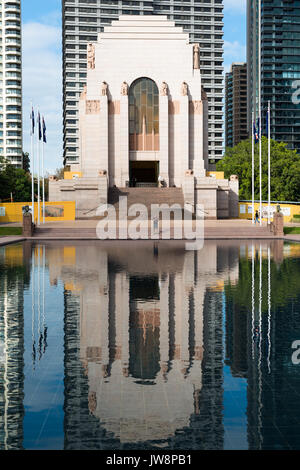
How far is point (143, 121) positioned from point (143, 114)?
2.95 ft

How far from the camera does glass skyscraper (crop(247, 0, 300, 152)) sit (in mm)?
166000

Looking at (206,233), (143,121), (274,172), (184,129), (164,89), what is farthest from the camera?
(274,172)

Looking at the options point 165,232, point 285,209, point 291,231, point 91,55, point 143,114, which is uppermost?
point 91,55

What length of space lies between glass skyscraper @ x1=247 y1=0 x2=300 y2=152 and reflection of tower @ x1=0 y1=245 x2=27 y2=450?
155m

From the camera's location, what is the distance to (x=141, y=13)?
158 meters

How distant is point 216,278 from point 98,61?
59.9 meters

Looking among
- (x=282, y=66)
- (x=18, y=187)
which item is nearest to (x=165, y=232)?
(x=18, y=187)

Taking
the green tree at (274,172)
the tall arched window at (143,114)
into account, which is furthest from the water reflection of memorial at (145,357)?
the green tree at (274,172)

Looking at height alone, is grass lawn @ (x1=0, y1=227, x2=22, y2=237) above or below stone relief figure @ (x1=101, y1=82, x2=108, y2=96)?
below

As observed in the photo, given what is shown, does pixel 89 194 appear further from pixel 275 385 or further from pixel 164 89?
pixel 275 385

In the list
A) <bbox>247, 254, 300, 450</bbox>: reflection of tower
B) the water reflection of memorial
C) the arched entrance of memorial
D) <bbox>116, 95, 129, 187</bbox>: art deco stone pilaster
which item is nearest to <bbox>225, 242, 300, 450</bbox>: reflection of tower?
<bbox>247, 254, 300, 450</bbox>: reflection of tower

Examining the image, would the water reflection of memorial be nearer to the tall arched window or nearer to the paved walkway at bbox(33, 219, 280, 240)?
the paved walkway at bbox(33, 219, 280, 240)

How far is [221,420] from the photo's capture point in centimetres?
775

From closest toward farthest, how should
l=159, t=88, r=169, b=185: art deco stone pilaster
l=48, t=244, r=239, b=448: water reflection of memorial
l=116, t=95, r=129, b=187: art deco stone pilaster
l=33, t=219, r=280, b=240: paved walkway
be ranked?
l=48, t=244, r=239, b=448: water reflection of memorial < l=33, t=219, r=280, b=240: paved walkway < l=159, t=88, r=169, b=185: art deco stone pilaster < l=116, t=95, r=129, b=187: art deco stone pilaster
